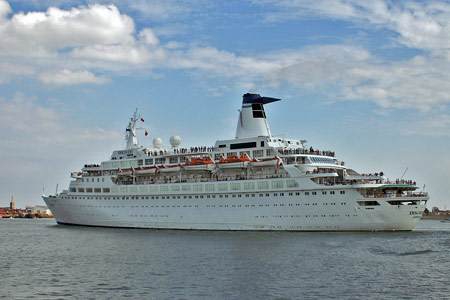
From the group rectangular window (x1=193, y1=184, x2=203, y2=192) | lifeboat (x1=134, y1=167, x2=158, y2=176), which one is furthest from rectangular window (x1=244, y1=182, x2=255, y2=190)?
lifeboat (x1=134, y1=167, x2=158, y2=176)

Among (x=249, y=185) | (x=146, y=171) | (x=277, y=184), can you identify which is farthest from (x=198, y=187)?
(x=277, y=184)

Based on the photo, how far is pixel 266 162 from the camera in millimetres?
44312

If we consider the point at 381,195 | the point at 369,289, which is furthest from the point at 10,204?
the point at 369,289

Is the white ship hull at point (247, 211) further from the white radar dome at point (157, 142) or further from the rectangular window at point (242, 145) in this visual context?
the white radar dome at point (157, 142)

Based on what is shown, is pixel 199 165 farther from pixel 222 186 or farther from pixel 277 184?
pixel 277 184

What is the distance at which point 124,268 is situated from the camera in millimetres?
25547

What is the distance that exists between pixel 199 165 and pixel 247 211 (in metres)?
7.65

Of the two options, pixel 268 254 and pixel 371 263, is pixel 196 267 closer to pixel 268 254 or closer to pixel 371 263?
pixel 268 254

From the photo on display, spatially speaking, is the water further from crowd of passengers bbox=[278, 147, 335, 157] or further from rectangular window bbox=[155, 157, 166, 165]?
rectangular window bbox=[155, 157, 166, 165]

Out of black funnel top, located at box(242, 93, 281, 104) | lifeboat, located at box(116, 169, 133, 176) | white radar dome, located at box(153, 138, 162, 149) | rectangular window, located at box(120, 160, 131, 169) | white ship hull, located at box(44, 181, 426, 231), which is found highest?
black funnel top, located at box(242, 93, 281, 104)

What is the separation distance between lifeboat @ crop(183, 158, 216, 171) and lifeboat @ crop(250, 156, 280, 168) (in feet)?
15.4

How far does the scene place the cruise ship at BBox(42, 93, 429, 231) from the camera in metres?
39.8

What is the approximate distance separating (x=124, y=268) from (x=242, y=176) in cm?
2199

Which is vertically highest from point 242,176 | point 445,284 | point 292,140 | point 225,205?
point 292,140
